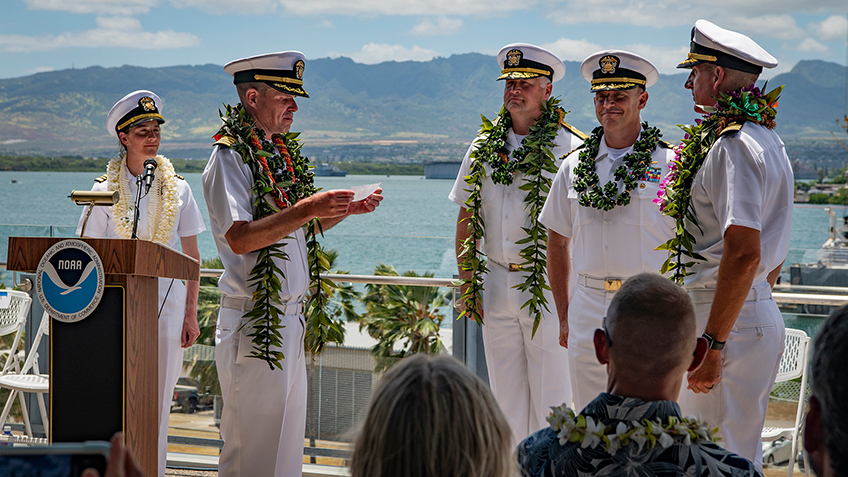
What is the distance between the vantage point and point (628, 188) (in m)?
3.19

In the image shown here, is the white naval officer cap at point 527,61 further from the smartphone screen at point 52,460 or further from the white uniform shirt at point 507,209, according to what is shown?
the smartphone screen at point 52,460

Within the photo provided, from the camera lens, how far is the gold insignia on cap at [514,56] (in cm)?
373

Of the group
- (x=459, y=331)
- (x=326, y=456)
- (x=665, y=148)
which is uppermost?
(x=665, y=148)

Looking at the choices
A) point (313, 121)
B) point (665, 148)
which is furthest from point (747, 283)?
point (313, 121)

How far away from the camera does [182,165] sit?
64.7 m

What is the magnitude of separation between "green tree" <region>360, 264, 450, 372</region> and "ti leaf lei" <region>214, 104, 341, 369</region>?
1182 mm

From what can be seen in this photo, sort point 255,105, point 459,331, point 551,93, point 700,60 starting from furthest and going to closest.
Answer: point 459,331 < point 551,93 < point 255,105 < point 700,60

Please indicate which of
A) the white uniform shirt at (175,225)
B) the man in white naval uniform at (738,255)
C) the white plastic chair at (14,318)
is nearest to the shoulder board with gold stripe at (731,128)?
the man in white naval uniform at (738,255)

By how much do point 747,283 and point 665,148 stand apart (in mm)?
1101

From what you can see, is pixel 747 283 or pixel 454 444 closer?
pixel 454 444

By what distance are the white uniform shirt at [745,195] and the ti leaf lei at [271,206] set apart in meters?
1.56

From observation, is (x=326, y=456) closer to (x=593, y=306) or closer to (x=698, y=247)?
(x=593, y=306)

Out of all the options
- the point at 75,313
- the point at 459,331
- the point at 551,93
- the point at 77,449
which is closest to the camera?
the point at 77,449

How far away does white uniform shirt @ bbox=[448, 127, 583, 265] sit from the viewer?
364 cm
